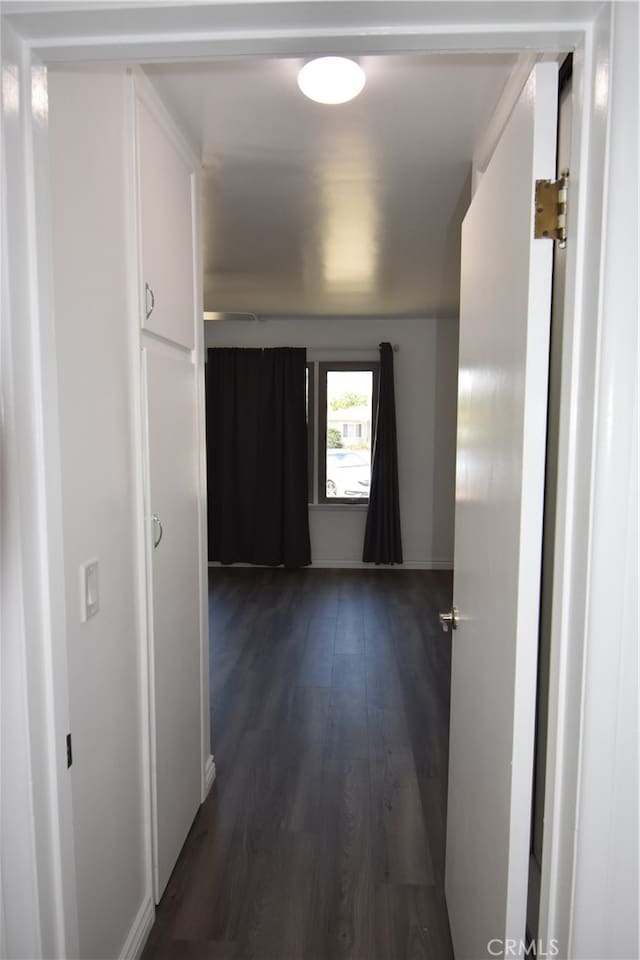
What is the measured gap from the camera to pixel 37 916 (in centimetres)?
85

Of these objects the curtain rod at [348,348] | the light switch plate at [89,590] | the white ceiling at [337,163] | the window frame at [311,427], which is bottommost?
the light switch plate at [89,590]

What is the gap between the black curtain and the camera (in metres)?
5.37

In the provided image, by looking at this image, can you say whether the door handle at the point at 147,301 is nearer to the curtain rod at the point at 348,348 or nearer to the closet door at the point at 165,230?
the closet door at the point at 165,230

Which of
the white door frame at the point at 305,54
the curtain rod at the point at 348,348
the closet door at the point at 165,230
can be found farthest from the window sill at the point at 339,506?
the white door frame at the point at 305,54

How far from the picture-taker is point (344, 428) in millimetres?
5594

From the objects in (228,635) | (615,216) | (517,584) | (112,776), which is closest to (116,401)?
(112,776)

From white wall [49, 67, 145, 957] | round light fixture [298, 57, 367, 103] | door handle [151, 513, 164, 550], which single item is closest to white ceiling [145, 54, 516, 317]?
round light fixture [298, 57, 367, 103]

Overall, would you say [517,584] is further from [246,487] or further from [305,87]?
[246,487]

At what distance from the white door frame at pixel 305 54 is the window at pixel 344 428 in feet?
15.5

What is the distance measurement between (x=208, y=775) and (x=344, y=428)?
12.5 feet

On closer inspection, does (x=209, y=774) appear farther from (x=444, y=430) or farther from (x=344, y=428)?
(x=444, y=430)

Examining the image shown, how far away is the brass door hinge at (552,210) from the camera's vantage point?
82 cm

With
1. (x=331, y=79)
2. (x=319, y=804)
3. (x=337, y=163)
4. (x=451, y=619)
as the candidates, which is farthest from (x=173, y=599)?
(x=337, y=163)

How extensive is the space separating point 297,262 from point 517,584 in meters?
2.97
